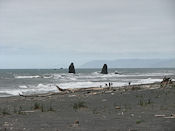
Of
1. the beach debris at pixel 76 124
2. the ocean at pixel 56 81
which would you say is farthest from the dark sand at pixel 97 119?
the ocean at pixel 56 81

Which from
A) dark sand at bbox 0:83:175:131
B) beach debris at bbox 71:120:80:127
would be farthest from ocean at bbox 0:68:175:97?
beach debris at bbox 71:120:80:127

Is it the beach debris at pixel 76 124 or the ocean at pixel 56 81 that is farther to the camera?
the ocean at pixel 56 81

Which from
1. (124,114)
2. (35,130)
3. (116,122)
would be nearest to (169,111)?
(124,114)

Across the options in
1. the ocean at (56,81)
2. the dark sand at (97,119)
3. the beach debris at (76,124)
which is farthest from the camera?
the ocean at (56,81)

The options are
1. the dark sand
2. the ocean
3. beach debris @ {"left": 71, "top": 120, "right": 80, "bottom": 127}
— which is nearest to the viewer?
the dark sand

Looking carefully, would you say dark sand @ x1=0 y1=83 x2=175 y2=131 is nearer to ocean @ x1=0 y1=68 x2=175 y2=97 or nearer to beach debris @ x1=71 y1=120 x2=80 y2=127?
A: beach debris @ x1=71 y1=120 x2=80 y2=127

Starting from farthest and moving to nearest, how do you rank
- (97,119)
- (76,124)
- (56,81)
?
(56,81) < (97,119) < (76,124)

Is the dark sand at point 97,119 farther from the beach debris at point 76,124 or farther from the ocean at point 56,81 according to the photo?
the ocean at point 56,81

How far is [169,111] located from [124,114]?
159 centimetres

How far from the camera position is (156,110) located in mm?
12797

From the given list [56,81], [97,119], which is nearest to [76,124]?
[97,119]

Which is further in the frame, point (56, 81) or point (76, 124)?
point (56, 81)

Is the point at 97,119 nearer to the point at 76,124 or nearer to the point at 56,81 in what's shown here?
the point at 76,124

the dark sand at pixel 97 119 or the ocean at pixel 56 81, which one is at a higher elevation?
the ocean at pixel 56 81
